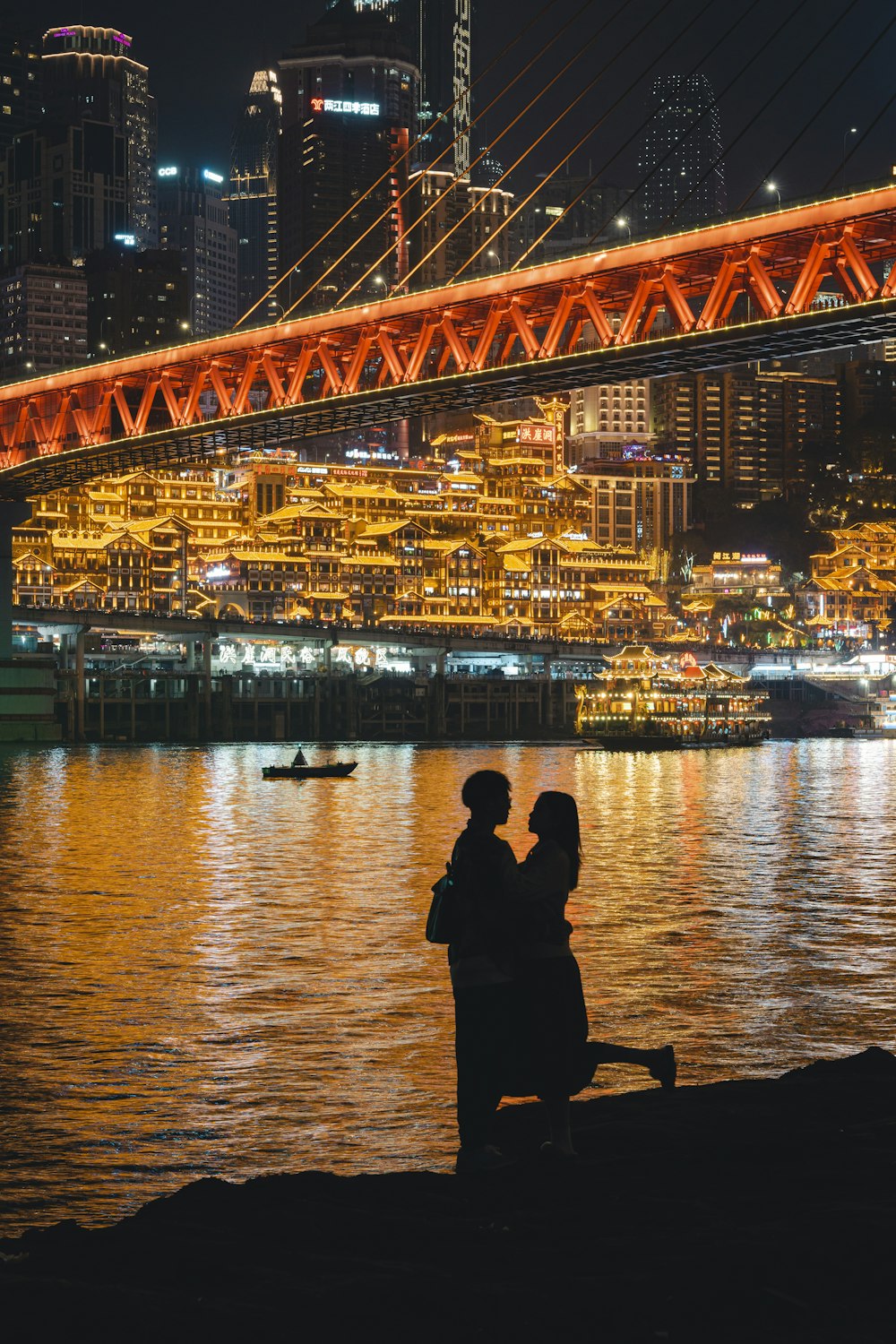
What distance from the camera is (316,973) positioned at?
22719 mm

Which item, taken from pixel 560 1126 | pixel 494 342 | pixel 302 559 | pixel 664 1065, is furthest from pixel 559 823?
pixel 302 559

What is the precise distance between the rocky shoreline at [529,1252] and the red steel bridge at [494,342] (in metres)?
43.6

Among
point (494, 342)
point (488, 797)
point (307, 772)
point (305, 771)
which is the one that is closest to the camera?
point (488, 797)

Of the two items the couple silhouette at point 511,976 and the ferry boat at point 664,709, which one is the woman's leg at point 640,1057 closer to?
the couple silhouette at point 511,976

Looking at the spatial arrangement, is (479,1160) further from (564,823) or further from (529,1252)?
(564,823)

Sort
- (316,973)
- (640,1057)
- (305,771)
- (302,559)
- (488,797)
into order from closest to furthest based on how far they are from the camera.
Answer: (488,797) → (640,1057) → (316,973) → (305,771) → (302,559)

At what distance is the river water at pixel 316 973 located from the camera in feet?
45.8

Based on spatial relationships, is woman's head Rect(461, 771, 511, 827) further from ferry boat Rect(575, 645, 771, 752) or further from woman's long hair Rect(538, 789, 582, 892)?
ferry boat Rect(575, 645, 771, 752)

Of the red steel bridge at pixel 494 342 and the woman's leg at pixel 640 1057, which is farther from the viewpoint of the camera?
the red steel bridge at pixel 494 342

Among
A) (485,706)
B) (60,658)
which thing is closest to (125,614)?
(60,658)

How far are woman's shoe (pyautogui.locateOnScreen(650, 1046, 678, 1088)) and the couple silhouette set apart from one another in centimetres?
134

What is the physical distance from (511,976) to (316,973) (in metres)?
13.1

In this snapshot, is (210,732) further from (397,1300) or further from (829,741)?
(397,1300)

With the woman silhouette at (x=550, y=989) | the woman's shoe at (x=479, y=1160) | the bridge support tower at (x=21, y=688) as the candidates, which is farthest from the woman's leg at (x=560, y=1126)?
the bridge support tower at (x=21, y=688)
